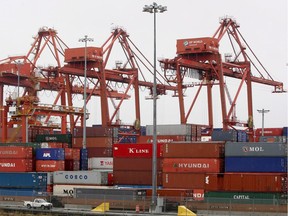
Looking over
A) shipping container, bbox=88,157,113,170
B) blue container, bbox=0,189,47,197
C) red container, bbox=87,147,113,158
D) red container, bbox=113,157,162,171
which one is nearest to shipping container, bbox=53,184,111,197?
blue container, bbox=0,189,47,197

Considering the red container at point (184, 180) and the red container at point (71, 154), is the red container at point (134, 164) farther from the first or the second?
the red container at point (71, 154)

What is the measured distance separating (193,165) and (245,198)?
434cm

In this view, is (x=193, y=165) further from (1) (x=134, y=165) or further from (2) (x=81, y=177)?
(2) (x=81, y=177)

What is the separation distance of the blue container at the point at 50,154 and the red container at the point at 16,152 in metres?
0.74

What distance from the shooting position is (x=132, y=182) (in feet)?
155

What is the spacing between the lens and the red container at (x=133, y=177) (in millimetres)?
46750

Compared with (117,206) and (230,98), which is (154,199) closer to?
(117,206)

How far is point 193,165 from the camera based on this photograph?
43.5 m

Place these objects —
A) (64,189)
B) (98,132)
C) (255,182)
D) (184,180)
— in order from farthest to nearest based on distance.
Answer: (98,132) < (64,189) < (184,180) < (255,182)

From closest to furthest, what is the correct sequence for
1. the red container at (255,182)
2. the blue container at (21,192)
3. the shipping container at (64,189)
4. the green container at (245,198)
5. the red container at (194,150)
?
the green container at (245,198), the red container at (255,182), the red container at (194,150), the shipping container at (64,189), the blue container at (21,192)

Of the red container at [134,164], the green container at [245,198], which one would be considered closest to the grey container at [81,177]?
the red container at [134,164]

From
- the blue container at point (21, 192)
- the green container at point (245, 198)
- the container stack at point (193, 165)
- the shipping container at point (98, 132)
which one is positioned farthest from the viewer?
the shipping container at point (98, 132)

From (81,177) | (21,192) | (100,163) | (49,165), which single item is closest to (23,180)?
(21,192)

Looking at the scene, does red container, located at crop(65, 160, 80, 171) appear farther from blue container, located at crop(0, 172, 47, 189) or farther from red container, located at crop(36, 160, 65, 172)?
blue container, located at crop(0, 172, 47, 189)
